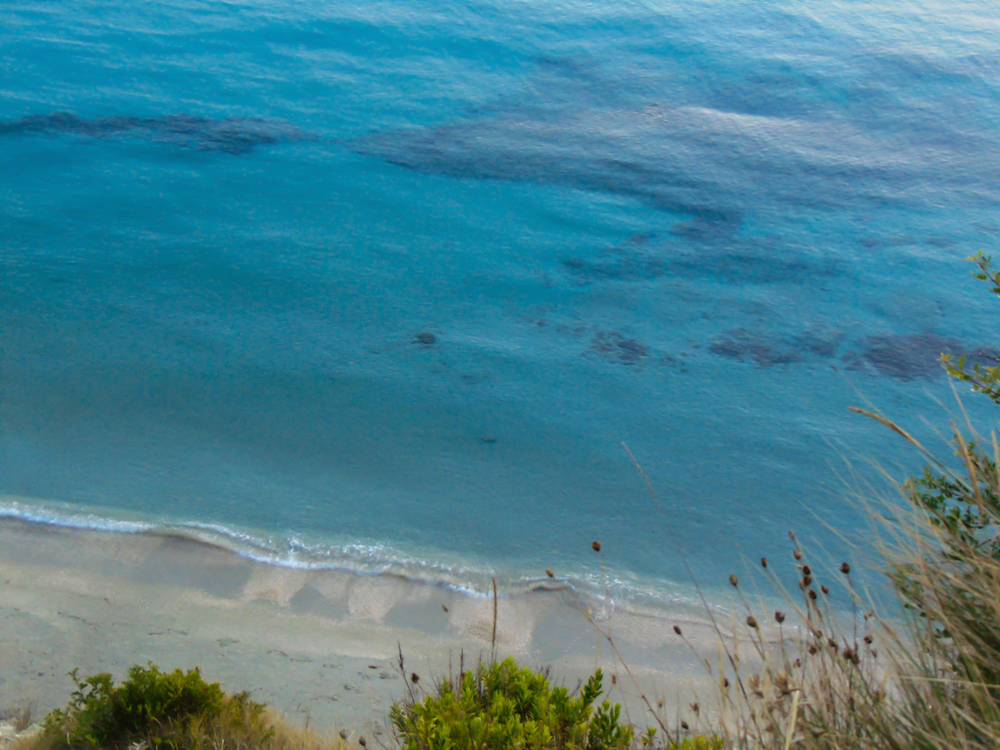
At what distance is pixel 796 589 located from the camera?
5012 mm

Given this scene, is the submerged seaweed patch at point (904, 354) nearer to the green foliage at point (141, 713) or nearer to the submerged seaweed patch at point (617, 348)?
the submerged seaweed patch at point (617, 348)

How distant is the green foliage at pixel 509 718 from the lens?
7.79 ft

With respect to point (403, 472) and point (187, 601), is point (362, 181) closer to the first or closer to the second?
point (403, 472)

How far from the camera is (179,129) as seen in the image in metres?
10.5

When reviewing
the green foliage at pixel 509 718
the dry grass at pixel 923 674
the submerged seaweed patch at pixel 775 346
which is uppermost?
the dry grass at pixel 923 674

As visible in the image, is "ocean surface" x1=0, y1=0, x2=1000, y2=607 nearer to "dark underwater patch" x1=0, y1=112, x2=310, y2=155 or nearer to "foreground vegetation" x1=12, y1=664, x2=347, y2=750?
"dark underwater patch" x1=0, y1=112, x2=310, y2=155

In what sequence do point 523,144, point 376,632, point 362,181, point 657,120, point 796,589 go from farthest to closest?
1. point 657,120
2. point 523,144
3. point 362,181
4. point 796,589
5. point 376,632

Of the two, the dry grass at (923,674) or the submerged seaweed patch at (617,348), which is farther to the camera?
the submerged seaweed patch at (617,348)

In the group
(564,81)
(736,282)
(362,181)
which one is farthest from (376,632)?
(564,81)

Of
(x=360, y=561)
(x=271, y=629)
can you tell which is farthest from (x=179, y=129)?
(x=271, y=629)

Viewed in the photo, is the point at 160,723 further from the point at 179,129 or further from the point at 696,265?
the point at 179,129

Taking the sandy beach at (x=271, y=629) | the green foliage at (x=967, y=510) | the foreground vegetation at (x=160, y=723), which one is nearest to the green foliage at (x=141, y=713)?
the foreground vegetation at (x=160, y=723)

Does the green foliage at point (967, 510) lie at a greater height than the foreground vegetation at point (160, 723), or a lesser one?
greater

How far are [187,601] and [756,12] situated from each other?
15.3 m
